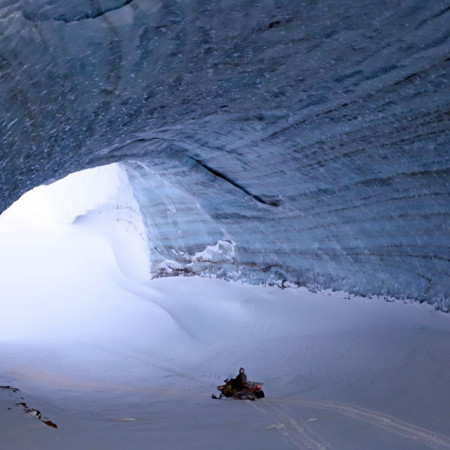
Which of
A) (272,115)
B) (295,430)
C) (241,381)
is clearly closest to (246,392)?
(241,381)

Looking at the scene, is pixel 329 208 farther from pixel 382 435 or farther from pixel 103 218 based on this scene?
pixel 103 218

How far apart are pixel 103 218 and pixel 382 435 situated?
11782mm

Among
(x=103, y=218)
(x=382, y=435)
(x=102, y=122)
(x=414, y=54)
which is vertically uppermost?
(x=103, y=218)

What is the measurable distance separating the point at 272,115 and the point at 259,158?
4.38 feet

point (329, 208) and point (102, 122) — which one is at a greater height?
point (329, 208)

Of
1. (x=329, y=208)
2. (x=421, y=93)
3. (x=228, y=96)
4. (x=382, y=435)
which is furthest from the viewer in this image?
(x=329, y=208)

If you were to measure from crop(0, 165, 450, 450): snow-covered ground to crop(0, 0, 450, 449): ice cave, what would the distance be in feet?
0.16

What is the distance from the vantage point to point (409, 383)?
517 centimetres

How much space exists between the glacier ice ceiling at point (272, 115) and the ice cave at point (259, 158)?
0.02 m

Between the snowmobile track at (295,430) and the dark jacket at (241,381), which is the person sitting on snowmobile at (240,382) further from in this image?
the snowmobile track at (295,430)

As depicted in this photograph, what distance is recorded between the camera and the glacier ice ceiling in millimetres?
3391

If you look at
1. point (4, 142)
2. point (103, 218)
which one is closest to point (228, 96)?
point (4, 142)

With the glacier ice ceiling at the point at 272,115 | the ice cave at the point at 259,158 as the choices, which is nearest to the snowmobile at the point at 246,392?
the ice cave at the point at 259,158

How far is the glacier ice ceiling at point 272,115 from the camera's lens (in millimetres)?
3391
